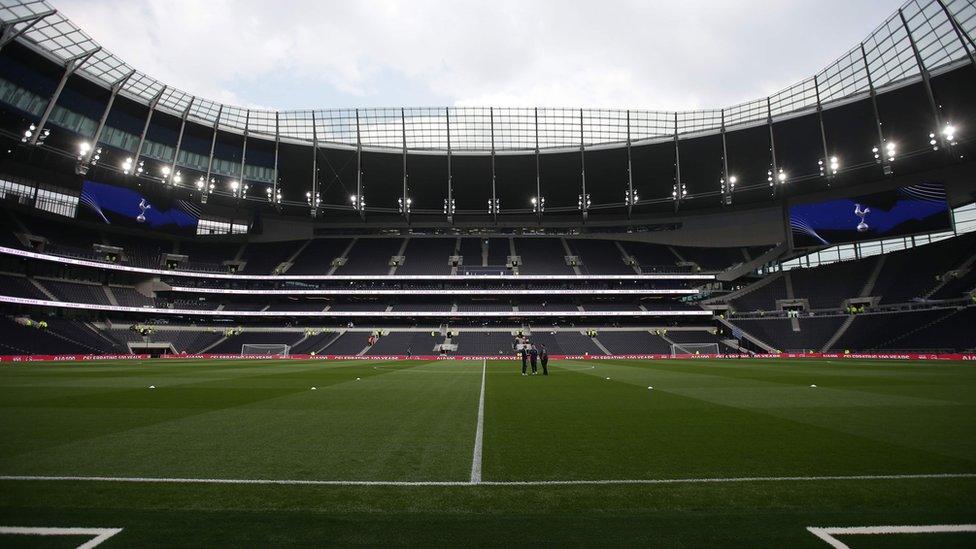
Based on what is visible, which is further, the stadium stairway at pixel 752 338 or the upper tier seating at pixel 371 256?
the upper tier seating at pixel 371 256

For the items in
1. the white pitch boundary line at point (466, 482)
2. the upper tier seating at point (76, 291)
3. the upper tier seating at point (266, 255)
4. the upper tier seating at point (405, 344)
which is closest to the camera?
the white pitch boundary line at point (466, 482)

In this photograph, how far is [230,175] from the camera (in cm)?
5419

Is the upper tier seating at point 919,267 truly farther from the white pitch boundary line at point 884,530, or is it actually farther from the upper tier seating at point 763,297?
the white pitch boundary line at point 884,530

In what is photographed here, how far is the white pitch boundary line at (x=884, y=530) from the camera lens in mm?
3508

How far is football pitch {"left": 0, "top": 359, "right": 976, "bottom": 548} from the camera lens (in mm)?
3588

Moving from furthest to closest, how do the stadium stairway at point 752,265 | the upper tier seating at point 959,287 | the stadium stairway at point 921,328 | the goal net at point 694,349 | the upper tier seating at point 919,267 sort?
the stadium stairway at point 752,265, the goal net at point 694,349, the upper tier seating at point 919,267, the upper tier seating at point 959,287, the stadium stairway at point 921,328

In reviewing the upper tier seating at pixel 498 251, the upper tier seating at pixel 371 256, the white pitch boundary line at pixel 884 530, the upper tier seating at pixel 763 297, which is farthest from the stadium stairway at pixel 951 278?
the upper tier seating at pixel 371 256

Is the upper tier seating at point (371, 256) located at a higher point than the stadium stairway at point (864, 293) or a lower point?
higher

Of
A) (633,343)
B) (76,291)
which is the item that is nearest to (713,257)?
(633,343)

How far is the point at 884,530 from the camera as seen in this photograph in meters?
3.58

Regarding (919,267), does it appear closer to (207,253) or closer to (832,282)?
(832,282)

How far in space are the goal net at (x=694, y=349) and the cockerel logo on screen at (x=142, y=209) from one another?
6330 cm

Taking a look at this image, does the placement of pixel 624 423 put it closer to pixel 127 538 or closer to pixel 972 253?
pixel 127 538

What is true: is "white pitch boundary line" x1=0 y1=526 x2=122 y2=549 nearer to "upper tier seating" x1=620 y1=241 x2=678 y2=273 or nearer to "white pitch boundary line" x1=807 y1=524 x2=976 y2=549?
"white pitch boundary line" x1=807 y1=524 x2=976 y2=549
